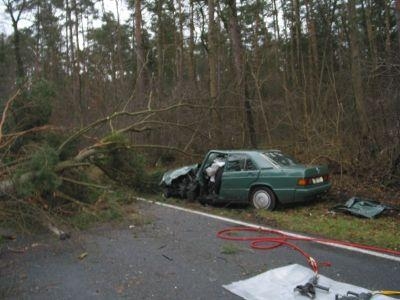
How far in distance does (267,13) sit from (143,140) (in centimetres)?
1649

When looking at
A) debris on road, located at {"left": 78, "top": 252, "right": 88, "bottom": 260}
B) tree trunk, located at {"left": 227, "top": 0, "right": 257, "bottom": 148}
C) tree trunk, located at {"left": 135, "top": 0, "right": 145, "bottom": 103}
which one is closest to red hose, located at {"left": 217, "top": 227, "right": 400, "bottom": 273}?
debris on road, located at {"left": 78, "top": 252, "right": 88, "bottom": 260}

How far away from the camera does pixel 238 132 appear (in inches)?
680

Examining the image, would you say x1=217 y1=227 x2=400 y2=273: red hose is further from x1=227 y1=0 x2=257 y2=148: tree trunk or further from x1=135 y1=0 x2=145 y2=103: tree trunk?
x1=135 y1=0 x2=145 y2=103: tree trunk

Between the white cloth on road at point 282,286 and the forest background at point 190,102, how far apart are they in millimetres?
4248

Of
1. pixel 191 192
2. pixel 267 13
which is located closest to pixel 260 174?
pixel 191 192

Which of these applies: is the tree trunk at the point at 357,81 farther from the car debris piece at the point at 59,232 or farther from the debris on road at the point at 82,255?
the debris on road at the point at 82,255

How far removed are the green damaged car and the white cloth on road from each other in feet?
13.8

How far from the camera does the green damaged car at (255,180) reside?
9750 mm

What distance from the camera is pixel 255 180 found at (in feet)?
33.4

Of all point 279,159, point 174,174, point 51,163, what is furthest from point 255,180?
point 51,163

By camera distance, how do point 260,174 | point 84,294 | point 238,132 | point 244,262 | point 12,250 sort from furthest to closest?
point 238,132 < point 260,174 < point 12,250 < point 244,262 < point 84,294

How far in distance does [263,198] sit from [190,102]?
18.3 ft

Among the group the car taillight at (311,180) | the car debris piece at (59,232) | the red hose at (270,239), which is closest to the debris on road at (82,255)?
the car debris piece at (59,232)

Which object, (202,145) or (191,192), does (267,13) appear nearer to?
(202,145)
